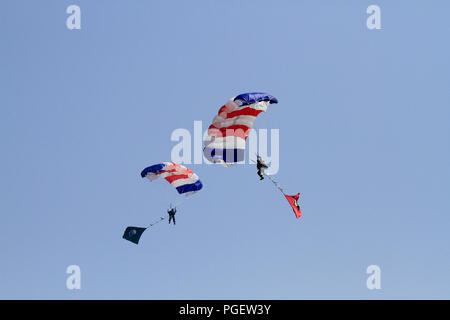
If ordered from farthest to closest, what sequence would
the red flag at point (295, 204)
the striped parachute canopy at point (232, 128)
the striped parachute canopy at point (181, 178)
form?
the striped parachute canopy at point (181, 178), the red flag at point (295, 204), the striped parachute canopy at point (232, 128)

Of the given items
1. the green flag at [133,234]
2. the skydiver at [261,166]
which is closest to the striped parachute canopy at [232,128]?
the skydiver at [261,166]

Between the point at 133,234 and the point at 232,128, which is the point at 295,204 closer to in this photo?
the point at 232,128

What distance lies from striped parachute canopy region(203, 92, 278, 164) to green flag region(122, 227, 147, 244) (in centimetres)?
1114

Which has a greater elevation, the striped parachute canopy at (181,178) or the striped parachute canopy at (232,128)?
the striped parachute canopy at (232,128)

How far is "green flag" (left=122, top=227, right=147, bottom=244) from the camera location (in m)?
51.7

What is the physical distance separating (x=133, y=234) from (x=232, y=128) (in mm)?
12879

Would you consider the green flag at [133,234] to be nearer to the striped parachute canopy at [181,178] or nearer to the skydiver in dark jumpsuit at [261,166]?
the striped parachute canopy at [181,178]

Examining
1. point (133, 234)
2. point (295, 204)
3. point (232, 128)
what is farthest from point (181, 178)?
point (295, 204)

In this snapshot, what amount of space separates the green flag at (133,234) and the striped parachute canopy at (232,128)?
11.1 m

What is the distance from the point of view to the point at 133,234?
170ft

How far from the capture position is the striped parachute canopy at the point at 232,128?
43.1 meters
